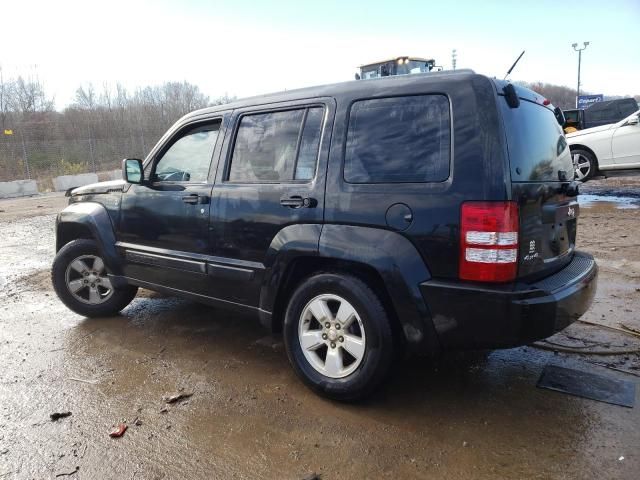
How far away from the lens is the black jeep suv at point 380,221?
246cm

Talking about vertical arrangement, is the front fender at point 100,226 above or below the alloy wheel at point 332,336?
above

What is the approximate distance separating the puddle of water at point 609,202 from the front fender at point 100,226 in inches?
368

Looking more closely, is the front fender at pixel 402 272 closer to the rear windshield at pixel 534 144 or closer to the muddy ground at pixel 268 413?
the muddy ground at pixel 268 413

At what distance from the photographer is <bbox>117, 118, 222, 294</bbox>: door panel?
3631 mm

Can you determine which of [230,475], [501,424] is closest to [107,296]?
[230,475]

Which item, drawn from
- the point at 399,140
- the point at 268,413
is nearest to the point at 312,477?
the point at 268,413

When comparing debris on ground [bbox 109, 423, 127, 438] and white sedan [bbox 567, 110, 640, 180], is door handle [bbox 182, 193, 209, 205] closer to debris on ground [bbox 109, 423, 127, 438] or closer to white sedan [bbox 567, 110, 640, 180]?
debris on ground [bbox 109, 423, 127, 438]

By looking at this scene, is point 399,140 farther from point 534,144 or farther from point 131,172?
point 131,172

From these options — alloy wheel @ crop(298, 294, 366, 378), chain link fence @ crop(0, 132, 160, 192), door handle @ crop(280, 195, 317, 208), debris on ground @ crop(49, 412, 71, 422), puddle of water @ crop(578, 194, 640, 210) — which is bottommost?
debris on ground @ crop(49, 412, 71, 422)

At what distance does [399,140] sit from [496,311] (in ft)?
3.55

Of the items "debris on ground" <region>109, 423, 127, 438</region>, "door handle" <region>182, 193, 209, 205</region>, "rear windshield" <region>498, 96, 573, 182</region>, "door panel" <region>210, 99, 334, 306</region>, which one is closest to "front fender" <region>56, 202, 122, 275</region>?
"door handle" <region>182, 193, 209, 205</region>

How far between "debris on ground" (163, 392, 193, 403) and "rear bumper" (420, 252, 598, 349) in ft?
5.59

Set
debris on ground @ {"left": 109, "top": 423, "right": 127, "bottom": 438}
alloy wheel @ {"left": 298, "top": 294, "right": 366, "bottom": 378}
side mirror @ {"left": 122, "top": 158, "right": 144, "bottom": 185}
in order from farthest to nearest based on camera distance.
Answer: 1. side mirror @ {"left": 122, "top": 158, "right": 144, "bottom": 185}
2. alloy wheel @ {"left": 298, "top": 294, "right": 366, "bottom": 378}
3. debris on ground @ {"left": 109, "top": 423, "right": 127, "bottom": 438}

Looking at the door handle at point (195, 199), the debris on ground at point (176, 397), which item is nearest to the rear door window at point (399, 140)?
the door handle at point (195, 199)
